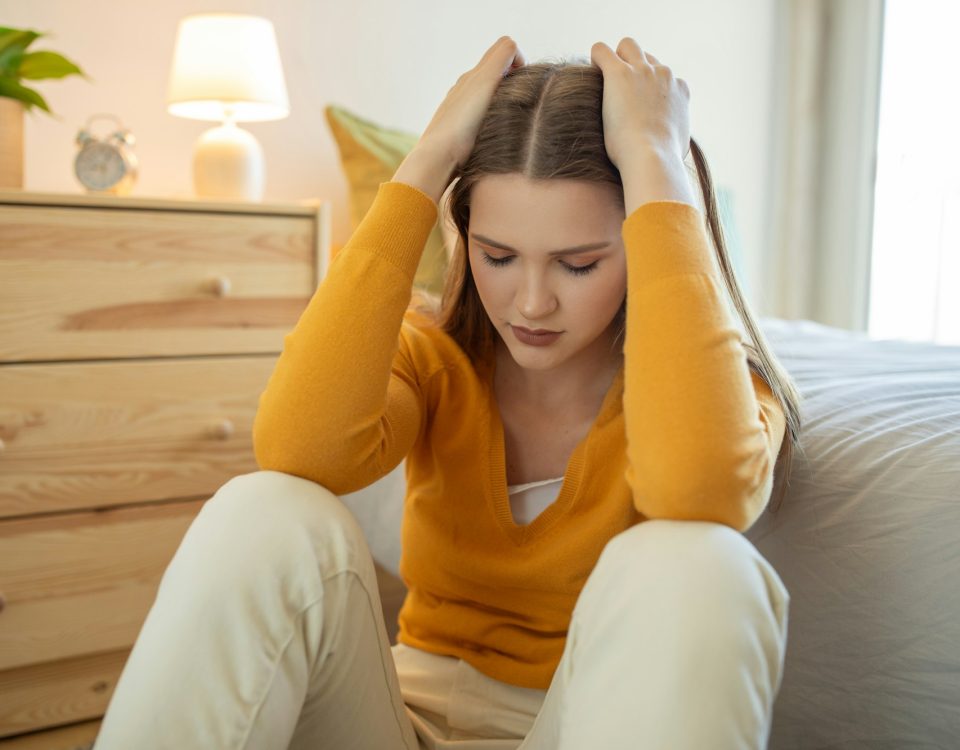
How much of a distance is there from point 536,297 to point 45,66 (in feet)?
3.64

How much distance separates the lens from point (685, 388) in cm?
71

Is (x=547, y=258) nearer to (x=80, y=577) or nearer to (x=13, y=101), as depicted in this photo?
(x=80, y=577)

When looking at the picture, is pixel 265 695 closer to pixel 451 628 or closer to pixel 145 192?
pixel 451 628

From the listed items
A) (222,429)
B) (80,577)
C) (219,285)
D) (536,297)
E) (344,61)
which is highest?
(344,61)

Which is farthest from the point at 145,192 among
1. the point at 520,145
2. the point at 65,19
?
the point at 520,145

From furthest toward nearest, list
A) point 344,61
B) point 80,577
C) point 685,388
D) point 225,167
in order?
point 344,61 < point 225,167 < point 80,577 < point 685,388

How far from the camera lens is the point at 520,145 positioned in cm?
84

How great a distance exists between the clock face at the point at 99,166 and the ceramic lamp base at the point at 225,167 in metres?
0.14

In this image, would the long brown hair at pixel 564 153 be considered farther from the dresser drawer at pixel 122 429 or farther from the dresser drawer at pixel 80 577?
the dresser drawer at pixel 80 577

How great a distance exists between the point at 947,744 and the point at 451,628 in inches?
16.7

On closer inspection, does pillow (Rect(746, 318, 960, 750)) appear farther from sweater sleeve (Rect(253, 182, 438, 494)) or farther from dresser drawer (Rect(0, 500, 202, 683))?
dresser drawer (Rect(0, 500, 202, 683))

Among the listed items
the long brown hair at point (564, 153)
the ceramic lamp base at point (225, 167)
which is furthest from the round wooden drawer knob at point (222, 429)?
the long brown hair at point (564, 153)

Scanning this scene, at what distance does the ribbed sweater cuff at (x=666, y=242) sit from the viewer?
2.50 ft

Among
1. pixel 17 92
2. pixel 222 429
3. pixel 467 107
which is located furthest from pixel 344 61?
pixel 467 107
